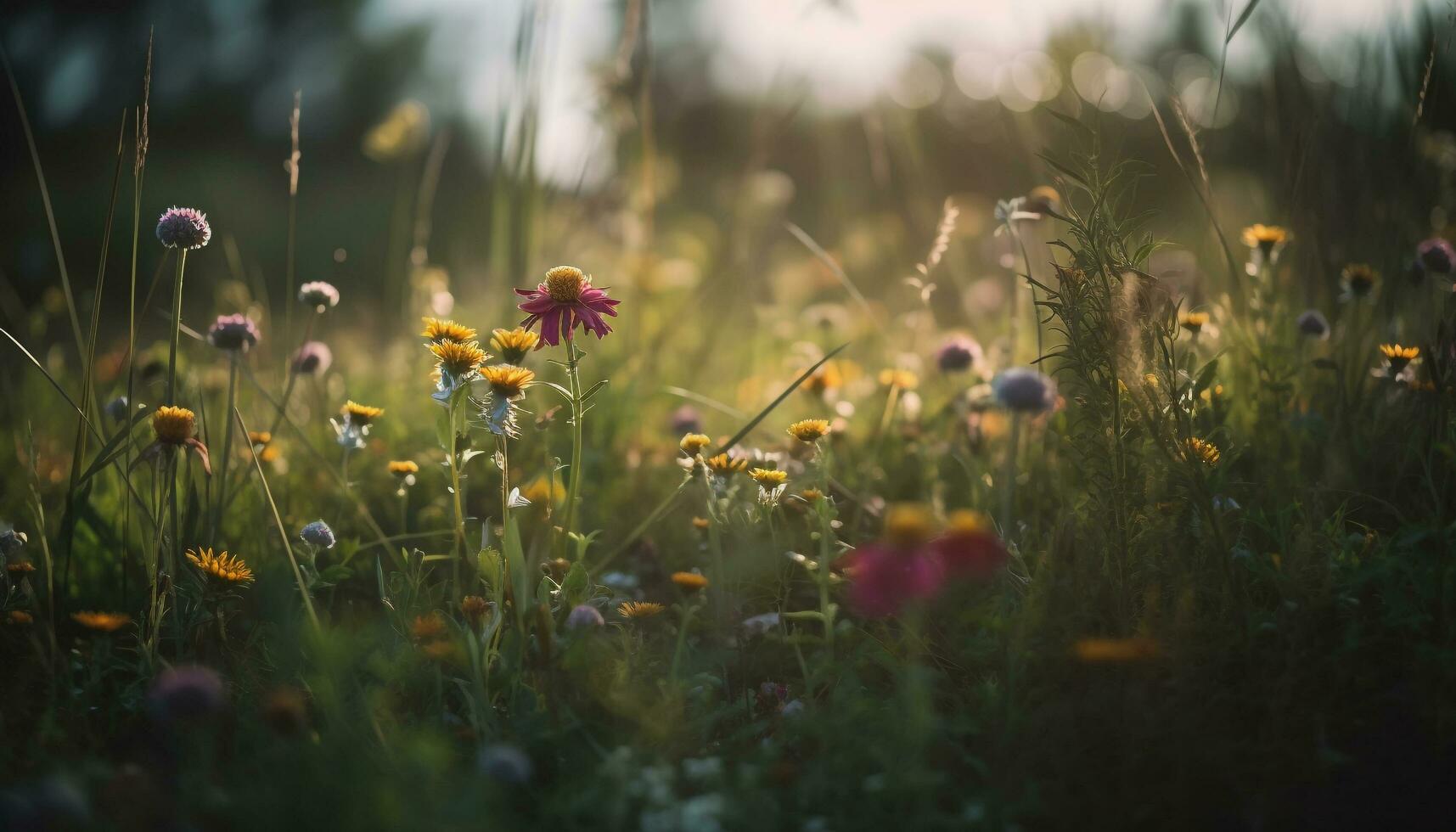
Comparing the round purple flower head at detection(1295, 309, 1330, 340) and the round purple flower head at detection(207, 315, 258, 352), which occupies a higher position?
the round purple flower head at detection(1295, 309, 1330, 340)

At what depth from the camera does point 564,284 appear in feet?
5.09

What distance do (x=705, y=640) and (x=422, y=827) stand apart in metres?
0.83

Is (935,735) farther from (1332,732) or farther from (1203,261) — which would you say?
(1203,261)

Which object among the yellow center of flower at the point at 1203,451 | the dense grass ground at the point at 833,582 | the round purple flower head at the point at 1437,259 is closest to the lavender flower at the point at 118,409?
the dense grass ground at the point at 833,582

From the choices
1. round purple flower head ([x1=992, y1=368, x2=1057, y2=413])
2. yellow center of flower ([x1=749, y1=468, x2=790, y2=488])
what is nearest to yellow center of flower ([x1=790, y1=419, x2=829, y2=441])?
yellow center of flower ([x1=749, y1=468, x2=790, y2=488])

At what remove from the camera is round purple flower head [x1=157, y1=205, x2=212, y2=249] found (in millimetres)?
1523

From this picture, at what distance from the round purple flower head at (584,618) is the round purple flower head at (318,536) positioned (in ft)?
1.69

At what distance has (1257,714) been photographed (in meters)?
1.29

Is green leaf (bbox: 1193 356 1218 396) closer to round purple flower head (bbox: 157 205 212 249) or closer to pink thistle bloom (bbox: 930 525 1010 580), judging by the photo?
pink thistle bloom (bbox: 930 525 1010 580)

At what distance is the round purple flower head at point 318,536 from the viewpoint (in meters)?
1.66

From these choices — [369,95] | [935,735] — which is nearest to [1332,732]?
[935,735]

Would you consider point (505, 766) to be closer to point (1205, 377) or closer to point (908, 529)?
point (908, 529)

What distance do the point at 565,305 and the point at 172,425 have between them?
23.5 inches

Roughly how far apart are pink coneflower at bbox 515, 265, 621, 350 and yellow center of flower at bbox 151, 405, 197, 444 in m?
0.51
